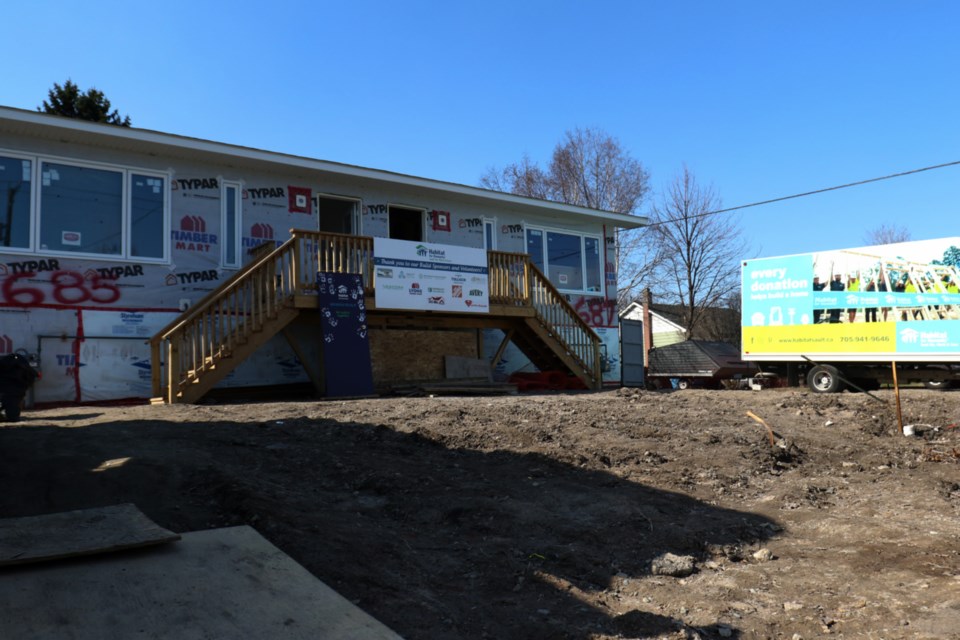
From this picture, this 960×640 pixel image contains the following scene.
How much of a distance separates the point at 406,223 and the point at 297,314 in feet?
18.4

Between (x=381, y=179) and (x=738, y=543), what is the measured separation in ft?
38.3

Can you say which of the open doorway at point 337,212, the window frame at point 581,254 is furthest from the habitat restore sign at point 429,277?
the window frame at point 581,254

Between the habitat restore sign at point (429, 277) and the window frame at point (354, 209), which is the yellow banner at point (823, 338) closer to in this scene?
the habitat restore sign at point (429, 277)

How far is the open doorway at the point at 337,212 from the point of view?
15728mm

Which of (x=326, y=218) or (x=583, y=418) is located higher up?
(x=326, y=218)

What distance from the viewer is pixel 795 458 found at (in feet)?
26.6

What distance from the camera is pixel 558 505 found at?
6250 mm

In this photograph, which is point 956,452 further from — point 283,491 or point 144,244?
point 144,244

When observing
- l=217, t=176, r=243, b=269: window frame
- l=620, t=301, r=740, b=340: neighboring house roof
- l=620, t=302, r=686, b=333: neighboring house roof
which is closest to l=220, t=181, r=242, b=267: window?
l=217, t=176, r=243, b=269: window frame

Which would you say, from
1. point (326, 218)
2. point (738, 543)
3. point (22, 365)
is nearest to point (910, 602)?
point (738, 543)

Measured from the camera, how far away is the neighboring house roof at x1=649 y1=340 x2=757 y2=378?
23.2m

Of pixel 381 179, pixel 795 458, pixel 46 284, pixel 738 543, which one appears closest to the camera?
pixel 738 543

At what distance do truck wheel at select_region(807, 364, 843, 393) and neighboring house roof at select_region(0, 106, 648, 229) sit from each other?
7.68 meters

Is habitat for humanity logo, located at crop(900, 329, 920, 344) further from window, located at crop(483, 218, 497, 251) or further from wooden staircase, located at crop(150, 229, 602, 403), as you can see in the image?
window, located at crop(483, 218, 497, 251)
